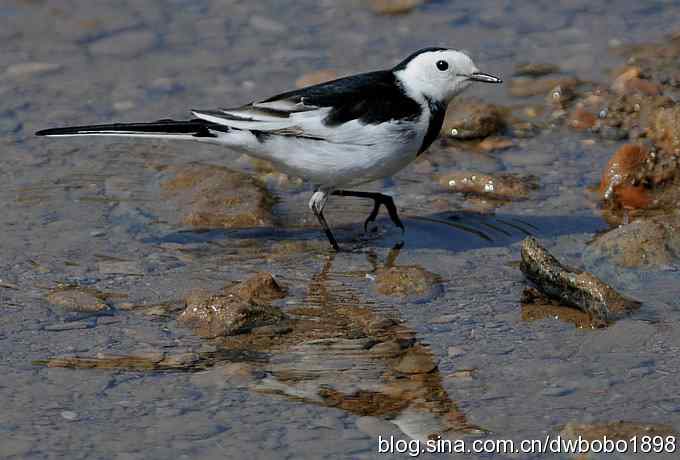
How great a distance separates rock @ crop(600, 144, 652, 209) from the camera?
23.2 feet

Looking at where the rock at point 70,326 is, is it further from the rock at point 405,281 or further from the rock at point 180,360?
the rock at point 405,281

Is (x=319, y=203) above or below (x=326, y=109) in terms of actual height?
below

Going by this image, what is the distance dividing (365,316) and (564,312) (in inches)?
35.6

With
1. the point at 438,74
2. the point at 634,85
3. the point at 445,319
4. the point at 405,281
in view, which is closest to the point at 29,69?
the point at 438,74

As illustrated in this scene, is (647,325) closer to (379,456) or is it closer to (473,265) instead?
(473,265)

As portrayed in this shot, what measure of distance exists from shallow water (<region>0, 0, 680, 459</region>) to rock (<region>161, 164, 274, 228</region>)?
10 cm

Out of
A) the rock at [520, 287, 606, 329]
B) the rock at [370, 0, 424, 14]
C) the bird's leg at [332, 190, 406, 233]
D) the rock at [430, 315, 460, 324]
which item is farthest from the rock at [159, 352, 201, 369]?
the rock at [370, 0, 424, 14]

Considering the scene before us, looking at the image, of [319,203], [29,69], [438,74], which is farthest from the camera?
[29,69]

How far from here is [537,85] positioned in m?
8.70

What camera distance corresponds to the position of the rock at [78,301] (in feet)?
18.5

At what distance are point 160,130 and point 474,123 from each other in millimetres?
2243

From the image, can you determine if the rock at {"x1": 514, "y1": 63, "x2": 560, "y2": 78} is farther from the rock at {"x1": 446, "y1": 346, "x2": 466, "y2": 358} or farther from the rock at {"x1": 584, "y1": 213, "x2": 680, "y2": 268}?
the rock at {"x1": 446, "y1": 346, "x2": 466, "y2": 358}

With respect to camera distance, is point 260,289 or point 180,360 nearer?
point 180,360

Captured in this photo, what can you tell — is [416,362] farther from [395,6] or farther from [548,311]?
[395,6]
